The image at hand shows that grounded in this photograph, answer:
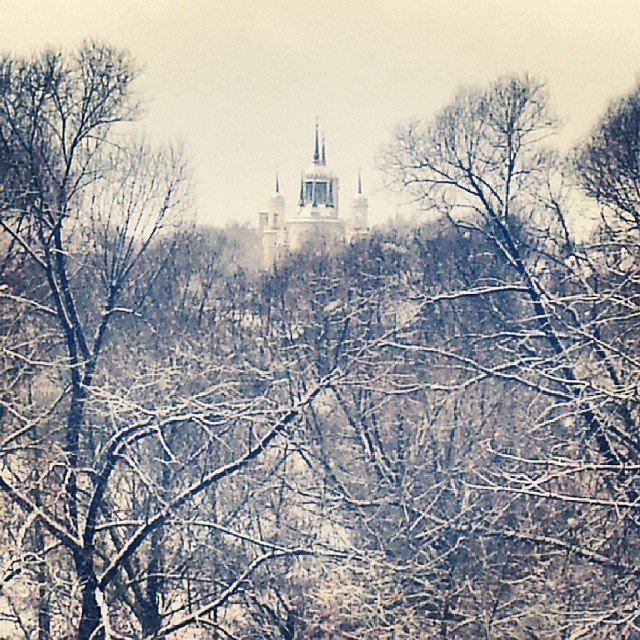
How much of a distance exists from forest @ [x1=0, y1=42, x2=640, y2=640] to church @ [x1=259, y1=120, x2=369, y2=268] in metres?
0.20

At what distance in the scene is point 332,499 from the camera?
6.77 meters

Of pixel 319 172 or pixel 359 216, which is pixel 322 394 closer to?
pixel 359 216

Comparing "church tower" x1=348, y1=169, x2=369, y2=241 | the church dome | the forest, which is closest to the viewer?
the forest

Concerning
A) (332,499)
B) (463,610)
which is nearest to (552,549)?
(463,610)

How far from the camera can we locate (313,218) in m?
7.86

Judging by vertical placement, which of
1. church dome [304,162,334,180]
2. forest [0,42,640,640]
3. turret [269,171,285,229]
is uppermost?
church dome [304,162,334,180]

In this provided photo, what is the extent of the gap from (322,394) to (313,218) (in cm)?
139

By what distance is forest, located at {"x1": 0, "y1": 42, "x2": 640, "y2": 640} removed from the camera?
5.23 meters

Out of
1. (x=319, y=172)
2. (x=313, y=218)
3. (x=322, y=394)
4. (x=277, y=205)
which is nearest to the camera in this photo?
(x=319, y=172)

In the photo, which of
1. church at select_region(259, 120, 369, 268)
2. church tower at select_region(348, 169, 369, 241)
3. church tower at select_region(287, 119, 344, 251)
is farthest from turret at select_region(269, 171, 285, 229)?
church tower at select_region(348, 169, 369, 241)

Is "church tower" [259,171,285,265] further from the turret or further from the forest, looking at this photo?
the forest

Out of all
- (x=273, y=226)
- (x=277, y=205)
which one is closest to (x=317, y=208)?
(x=273, y=226)

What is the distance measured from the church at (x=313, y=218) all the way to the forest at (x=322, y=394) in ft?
0.66

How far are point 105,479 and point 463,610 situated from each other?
2.07 metres
